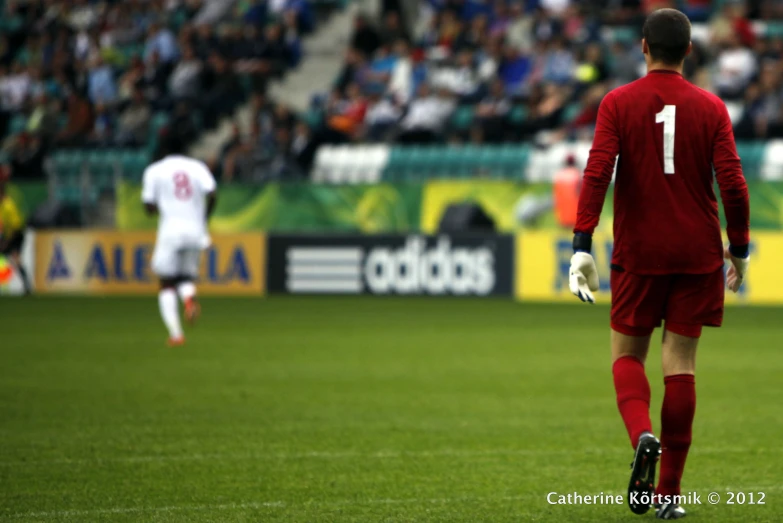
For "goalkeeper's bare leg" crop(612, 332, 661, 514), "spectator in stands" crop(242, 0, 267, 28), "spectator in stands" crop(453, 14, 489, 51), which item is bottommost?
"goalkeeper's bare leg" crop(612, 332, 661, 514)


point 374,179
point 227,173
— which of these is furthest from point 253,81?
point 374,179

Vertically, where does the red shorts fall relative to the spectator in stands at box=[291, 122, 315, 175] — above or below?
below

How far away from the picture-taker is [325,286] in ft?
77.0

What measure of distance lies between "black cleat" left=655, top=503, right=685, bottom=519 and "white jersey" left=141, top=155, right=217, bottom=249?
32.0 feet

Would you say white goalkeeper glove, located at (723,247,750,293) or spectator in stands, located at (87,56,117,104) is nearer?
white goalkeeper glove, located at (723,247,750,293)

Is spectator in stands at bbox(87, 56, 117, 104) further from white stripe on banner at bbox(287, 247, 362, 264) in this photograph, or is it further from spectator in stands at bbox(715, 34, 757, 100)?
spectator in stands at bbox(715, 34, 757, 100)

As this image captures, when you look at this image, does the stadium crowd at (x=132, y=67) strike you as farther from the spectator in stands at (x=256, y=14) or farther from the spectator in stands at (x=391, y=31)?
the spectator in stands at (x=391, y=31)

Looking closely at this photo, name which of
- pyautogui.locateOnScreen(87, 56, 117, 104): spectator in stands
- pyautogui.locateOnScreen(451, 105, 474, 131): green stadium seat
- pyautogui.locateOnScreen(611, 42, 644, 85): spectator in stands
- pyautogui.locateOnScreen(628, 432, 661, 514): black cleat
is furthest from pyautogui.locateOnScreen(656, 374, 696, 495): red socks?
pyautogui.locateOnScreen(87, 56, 117, 104): spectator in stands

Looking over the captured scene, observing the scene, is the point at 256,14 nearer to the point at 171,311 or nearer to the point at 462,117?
the point at 462,117

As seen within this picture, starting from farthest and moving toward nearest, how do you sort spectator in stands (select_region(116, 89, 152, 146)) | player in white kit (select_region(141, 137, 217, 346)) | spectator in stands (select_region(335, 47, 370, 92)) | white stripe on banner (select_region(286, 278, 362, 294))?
spectator in stands (select_region(116, 89, 152, 146)) → spectator in stands (select_region(335, 47, 370, 92)) → white stripe on banner (select_region(286, 278, 362, 294)) → player in white kit (select_region(141, 137, 217, 346))

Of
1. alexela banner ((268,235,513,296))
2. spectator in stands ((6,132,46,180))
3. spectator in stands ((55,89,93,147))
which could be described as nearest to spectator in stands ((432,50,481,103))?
alexela banner ((268,235,513,296))

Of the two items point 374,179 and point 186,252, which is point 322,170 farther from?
point 186,252

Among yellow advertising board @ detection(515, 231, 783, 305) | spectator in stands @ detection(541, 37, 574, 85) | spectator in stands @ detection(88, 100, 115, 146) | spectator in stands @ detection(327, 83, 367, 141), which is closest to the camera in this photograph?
yellow advertising board @ detection(515, 231, 783, 305)

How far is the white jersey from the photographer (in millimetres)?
15227
